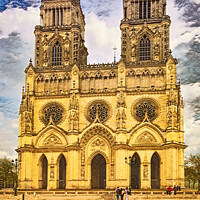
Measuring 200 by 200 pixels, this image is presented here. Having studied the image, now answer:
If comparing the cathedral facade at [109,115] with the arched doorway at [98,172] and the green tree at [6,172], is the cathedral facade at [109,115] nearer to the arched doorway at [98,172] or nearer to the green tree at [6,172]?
the arched doorway at [98,172]

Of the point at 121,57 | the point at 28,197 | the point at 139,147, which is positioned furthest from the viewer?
the point at 121,57

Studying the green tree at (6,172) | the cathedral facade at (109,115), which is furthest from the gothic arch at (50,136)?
the green tree at (6,172)

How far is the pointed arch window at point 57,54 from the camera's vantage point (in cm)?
6372

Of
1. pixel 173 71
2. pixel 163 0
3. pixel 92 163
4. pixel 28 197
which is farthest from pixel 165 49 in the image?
pixel 28 197

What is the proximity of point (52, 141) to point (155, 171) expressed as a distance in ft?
50.5

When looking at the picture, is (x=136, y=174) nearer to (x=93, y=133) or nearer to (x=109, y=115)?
(x=93, y=133)

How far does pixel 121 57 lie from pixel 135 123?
10.2 metres

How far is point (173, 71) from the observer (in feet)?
189

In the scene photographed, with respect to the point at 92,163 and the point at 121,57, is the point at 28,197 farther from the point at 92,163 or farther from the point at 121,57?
the point at 121,57

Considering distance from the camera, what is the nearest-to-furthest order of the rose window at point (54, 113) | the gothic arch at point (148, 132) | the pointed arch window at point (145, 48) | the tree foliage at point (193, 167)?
1. the gothic arch at point (148, 132)
2. the rose window at point (54, 113)
3. the pointed arch window at point (145, 48)
4. the tree foliage at point (193, 167)

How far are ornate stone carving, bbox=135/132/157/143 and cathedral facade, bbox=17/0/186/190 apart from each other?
0.45ft

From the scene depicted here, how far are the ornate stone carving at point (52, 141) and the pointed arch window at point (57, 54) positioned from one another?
1192cm

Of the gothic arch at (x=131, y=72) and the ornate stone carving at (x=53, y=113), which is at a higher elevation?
the gothic arch at (x=131, y=72)

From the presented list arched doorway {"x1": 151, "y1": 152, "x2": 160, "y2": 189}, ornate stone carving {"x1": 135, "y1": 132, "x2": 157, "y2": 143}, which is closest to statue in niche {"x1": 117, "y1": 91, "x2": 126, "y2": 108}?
ornate stone carving {"x1": 135, "y1": 132, "x2": 157, "y2": 143}
